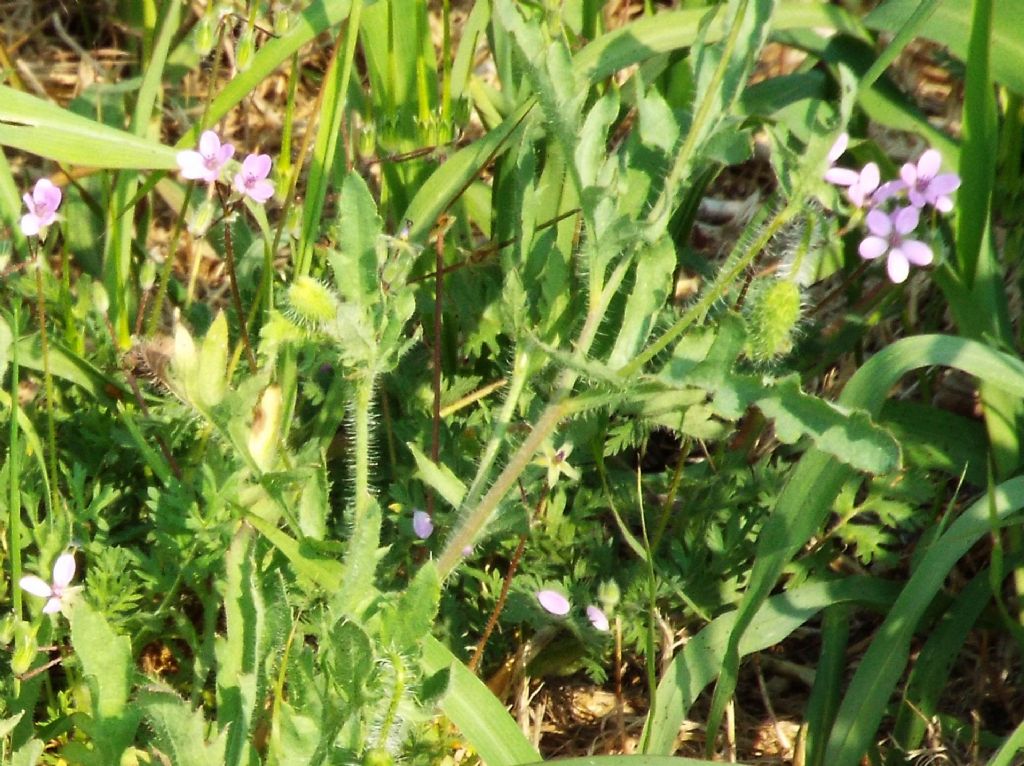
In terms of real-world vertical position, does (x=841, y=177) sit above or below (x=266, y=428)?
above

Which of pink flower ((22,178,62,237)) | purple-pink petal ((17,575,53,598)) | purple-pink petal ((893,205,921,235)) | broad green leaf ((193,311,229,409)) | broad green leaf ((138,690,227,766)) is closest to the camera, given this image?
broad green leaf ((138,690,227,766))

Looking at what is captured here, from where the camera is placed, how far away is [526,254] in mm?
2139

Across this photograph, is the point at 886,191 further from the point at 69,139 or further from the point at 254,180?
the point at 69,139

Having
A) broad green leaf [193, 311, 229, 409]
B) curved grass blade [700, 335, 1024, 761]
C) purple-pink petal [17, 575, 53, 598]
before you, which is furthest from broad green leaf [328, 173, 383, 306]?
curved grass blade [700, 335, 1024, 761]

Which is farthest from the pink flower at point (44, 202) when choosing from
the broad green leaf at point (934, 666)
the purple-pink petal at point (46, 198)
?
the broad green leaf at point (934, 666)

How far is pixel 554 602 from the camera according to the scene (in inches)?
83.1

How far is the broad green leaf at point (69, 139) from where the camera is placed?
209 cm

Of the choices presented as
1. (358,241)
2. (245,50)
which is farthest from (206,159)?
(358,241)

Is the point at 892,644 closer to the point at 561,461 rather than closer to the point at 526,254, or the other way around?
the point at 561,461

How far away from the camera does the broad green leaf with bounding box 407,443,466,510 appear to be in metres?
1.88

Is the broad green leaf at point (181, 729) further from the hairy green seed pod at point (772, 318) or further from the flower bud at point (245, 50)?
the flower bud at point (245, 50)

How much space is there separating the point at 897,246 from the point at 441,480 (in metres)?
0.80

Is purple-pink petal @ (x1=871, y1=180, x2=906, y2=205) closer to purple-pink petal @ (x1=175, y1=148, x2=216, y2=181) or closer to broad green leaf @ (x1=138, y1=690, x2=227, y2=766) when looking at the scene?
purple-pink petal @ (x1=175, y1=148, x2=216, y2=181)

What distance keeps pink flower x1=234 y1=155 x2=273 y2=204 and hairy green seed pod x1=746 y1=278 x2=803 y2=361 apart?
82 cm
